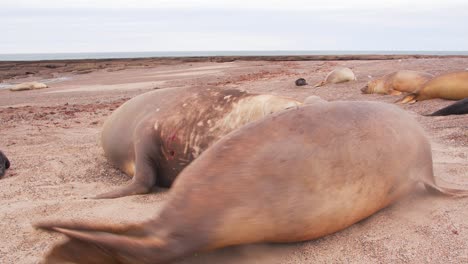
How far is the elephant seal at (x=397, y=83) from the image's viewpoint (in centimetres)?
981

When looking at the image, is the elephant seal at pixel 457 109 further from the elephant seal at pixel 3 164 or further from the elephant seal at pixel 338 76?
the elephant seal at pixel 338 76

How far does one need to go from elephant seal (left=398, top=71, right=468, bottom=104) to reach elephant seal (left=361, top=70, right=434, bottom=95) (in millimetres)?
1399

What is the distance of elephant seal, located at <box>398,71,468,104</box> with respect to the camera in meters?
7.73

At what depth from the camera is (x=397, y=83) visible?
10070mm

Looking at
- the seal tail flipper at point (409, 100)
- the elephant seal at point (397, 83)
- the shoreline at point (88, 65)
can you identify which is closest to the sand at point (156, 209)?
the seal tail flipper at point (409, 100)

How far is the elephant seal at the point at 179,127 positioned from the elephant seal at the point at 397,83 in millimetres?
6749

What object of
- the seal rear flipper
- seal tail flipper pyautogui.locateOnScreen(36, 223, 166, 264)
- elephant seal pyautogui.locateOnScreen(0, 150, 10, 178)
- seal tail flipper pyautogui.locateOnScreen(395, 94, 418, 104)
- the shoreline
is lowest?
the shoreline

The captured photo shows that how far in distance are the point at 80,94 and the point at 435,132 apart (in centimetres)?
1094

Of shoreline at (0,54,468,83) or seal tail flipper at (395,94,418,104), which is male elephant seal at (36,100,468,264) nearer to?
seal tail flipper at (395,94,418,104)

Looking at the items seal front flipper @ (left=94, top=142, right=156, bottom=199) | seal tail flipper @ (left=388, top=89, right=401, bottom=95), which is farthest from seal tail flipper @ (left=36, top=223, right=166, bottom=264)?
seal tail flipper @ (left=388, top=89, right=401, bottom=95)

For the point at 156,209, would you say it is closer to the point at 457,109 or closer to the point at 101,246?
the point at 101,246

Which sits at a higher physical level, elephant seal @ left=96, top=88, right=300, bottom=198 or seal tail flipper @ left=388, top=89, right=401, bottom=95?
elephant seal @ left=96, top=88, right=300, bottom=198

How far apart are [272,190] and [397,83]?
342 inches

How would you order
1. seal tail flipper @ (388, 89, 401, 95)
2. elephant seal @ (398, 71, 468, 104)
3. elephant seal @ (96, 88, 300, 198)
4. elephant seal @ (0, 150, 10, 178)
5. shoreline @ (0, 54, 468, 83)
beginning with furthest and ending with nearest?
shoreline @ (0, 54, 468, 83), seal tail flipper @ (388, 89, 401, 95), elephant seal @ (398, 71, 468, 104), elephant seal @ (0, 150, 10, 178), elephant seal @ (96, 88, 300, 198)
